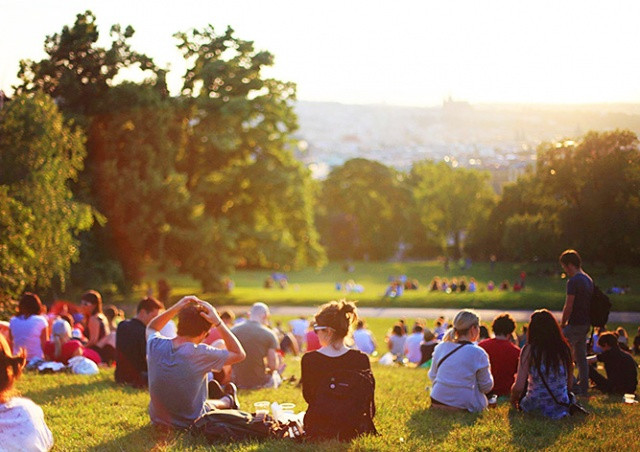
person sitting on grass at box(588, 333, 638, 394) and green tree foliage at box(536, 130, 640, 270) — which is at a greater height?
green tree foliage at box(536, 130, 640, 270)

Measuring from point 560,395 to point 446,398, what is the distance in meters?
1.27

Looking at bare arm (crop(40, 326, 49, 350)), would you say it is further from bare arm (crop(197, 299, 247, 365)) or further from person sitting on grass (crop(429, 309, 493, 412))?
person sitting on grass (crop(429, 309, 493, 412))

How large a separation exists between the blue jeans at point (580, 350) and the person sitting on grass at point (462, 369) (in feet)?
8.37

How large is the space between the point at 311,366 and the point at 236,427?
105 cm

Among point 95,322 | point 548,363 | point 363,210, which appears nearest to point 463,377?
point 548,363

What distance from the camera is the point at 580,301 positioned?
420 inches

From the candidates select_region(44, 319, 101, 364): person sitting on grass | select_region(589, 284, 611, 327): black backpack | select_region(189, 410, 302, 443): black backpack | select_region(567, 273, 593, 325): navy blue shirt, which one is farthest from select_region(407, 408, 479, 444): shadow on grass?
select_region(44, 319, 101, 364): person sitting on grass

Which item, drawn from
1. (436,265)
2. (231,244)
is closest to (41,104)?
(231,244)

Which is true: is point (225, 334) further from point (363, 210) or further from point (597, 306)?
point (363, 210)

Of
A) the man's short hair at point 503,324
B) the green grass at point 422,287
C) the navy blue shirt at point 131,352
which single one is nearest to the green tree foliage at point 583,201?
the green grass at point 422,287

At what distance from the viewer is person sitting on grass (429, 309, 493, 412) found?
830 centimetres

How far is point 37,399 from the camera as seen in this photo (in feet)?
32.1

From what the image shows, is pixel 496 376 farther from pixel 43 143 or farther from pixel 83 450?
pixel 43 143

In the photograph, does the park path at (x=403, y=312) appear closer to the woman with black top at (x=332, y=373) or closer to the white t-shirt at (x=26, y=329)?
the white t-shirt at (x=26, y=329)
